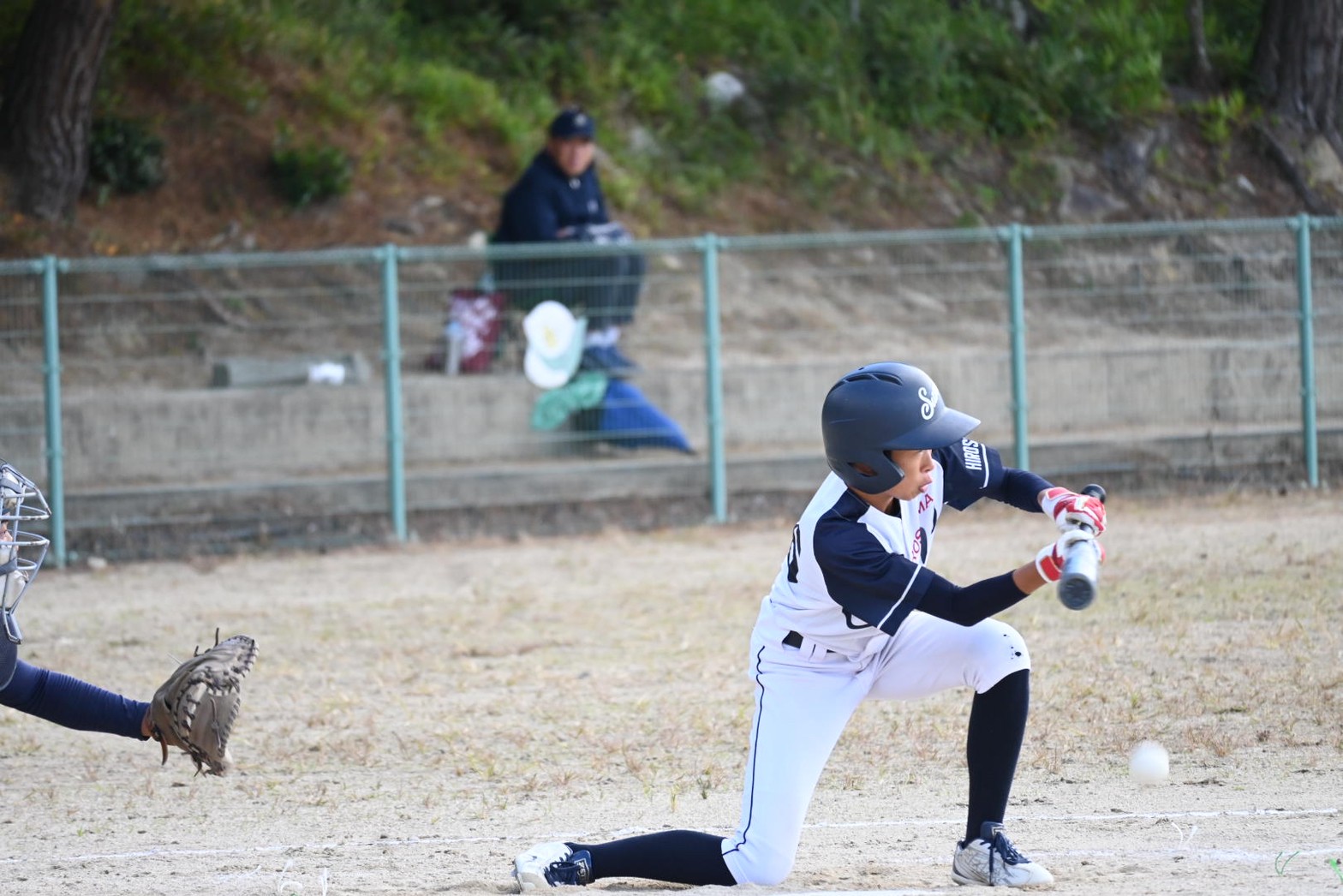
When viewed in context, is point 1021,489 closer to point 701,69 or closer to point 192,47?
point 192,47

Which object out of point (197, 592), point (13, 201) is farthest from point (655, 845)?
point (13, 201)

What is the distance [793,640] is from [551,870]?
0.94 metres

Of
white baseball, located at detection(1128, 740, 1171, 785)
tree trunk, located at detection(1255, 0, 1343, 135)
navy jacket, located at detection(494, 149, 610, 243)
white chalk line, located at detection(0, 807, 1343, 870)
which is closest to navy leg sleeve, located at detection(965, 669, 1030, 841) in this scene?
white chalk line, located at detection(0, 807, 1343, 870)

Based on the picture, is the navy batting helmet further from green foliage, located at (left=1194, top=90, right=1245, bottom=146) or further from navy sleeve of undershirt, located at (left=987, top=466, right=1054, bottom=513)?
green foliage, located at (left=1194, top=90, right=1245, bottom=146)

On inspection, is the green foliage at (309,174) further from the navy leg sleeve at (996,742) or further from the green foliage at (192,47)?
the navy leg sleeve at (996,742)

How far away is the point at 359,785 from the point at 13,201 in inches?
396

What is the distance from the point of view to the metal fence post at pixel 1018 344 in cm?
1189

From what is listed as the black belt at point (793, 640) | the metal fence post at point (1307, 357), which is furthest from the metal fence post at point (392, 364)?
the black belt at point (793, 640)

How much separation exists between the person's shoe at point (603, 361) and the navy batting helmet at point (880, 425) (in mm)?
7662

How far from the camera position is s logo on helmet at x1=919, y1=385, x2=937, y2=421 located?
4.13 meters

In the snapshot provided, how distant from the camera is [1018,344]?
39.1 feet

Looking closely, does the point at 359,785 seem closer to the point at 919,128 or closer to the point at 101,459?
the point at 101,459

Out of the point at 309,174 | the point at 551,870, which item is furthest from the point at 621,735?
the point at 309,174

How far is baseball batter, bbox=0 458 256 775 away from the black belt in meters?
1.74
